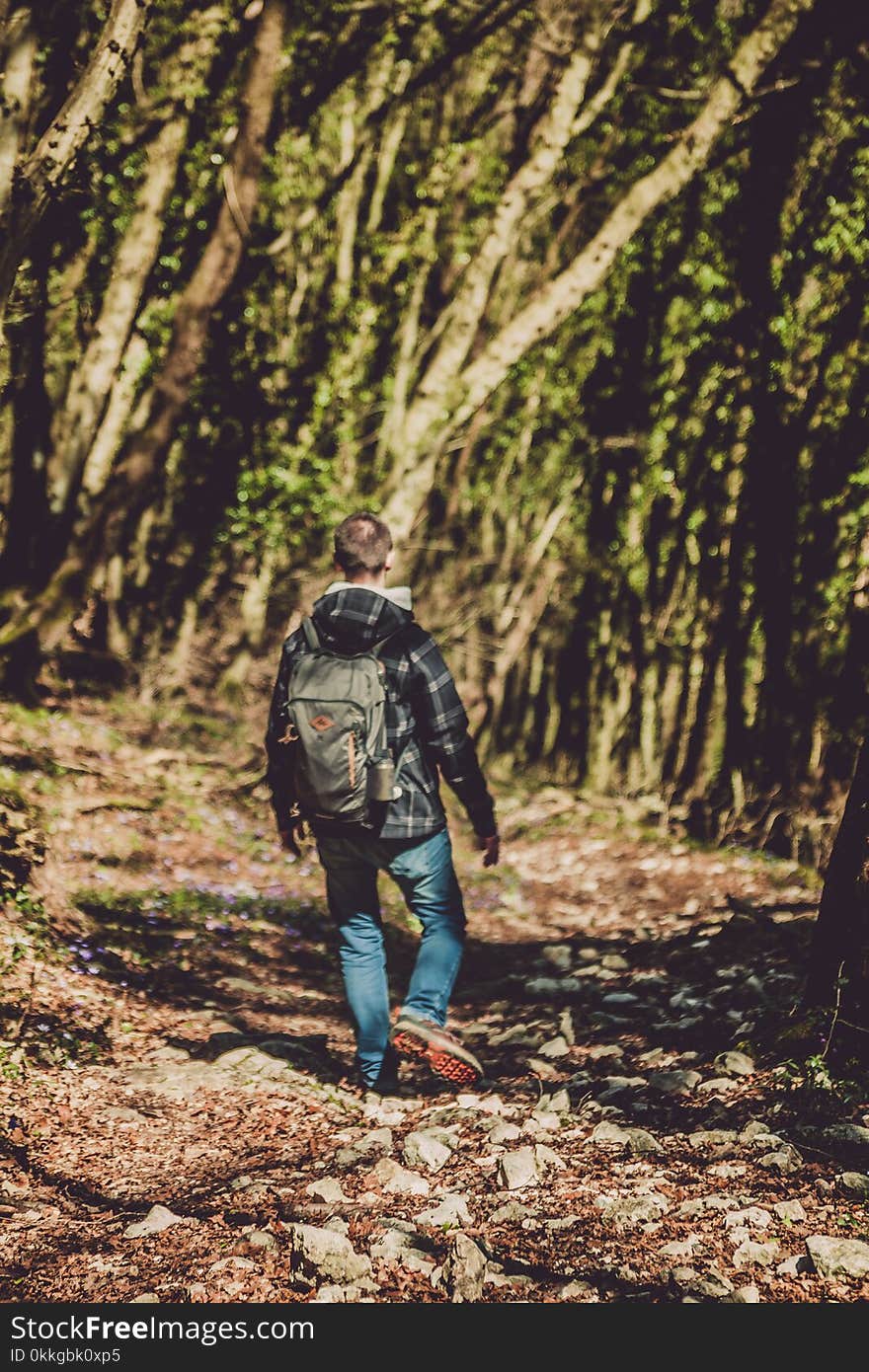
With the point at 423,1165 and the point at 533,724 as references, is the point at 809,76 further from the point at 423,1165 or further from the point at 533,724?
the point at 533,724

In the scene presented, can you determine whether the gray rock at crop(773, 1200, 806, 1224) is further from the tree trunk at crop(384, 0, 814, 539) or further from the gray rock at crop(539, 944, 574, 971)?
the tree trunk at crop(384, 0, 814, 539)

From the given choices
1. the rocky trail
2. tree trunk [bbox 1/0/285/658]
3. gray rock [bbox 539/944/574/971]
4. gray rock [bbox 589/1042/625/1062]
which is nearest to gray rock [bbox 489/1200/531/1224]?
the rocky trail

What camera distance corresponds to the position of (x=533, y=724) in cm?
2473

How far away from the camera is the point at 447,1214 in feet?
12.5

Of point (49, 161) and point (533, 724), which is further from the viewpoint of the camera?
point (533, 724)

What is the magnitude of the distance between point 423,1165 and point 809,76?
12571mm

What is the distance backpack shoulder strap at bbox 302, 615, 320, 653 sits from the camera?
4.68 metres

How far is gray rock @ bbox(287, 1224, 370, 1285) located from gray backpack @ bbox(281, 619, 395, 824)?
169 centimetres

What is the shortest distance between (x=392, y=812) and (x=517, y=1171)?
155 centimetres

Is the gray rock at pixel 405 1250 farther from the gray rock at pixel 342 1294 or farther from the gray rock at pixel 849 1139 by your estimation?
the gray rock at pixel 849 1139

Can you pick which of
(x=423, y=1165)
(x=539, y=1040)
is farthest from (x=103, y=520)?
(x=423, y=1165)

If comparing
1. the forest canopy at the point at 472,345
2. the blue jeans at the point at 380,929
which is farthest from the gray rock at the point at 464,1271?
the forest canopy at the point at 472,345

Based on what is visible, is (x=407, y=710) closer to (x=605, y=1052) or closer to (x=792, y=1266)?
(x=605, y=1052)

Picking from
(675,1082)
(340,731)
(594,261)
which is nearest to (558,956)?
(675,1082)
